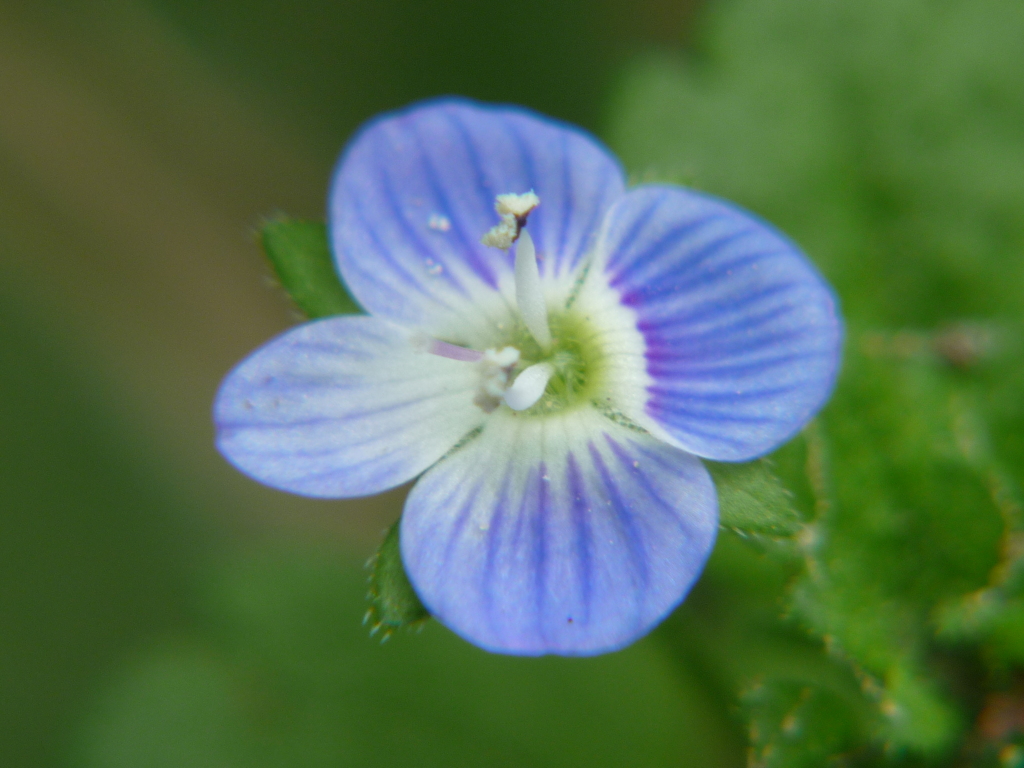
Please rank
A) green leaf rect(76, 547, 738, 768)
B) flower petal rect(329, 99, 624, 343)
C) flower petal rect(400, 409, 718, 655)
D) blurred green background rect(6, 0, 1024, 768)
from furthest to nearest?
A: green leaf rect(76, 547, 738, 768) → blurred green background rect(6, 0, 1024, 768) → flower petal rect(329, 99, 624, 343) → flower petal rect(400, 409, 718, 655)

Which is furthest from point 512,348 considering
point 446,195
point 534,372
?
point 446,195

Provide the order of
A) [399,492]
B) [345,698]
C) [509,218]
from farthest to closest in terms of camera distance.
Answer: [399,492] → [345,698] → [509,218]

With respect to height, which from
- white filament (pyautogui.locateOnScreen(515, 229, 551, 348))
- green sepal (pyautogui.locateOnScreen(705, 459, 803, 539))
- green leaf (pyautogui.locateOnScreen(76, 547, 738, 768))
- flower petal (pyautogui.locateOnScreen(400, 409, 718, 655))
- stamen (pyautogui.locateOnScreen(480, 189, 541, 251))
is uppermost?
stamen (pyautogui.locateOnScreen(480, 189, 541, 251))

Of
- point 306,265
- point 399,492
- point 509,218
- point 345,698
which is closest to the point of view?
point 509,218

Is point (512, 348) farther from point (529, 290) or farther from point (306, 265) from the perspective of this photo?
point (306, 265)

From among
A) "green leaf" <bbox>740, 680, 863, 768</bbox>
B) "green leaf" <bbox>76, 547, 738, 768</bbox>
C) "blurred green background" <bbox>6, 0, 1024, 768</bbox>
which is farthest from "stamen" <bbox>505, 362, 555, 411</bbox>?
"green leaf" <bbox>76, 547, 738, 768</bbox>

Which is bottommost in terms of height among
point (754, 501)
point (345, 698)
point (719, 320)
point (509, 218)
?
point (345, 698)

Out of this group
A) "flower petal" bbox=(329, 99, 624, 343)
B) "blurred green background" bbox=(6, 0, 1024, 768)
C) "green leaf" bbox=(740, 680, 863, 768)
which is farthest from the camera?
"blurred green background" bbox=(6, 0, 1024, 768)

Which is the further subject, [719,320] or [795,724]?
[795,724]

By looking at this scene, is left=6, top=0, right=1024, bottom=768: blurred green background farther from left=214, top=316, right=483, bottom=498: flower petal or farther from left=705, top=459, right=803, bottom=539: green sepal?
left=214, top=316, right=483, bottom=498: flower petal
